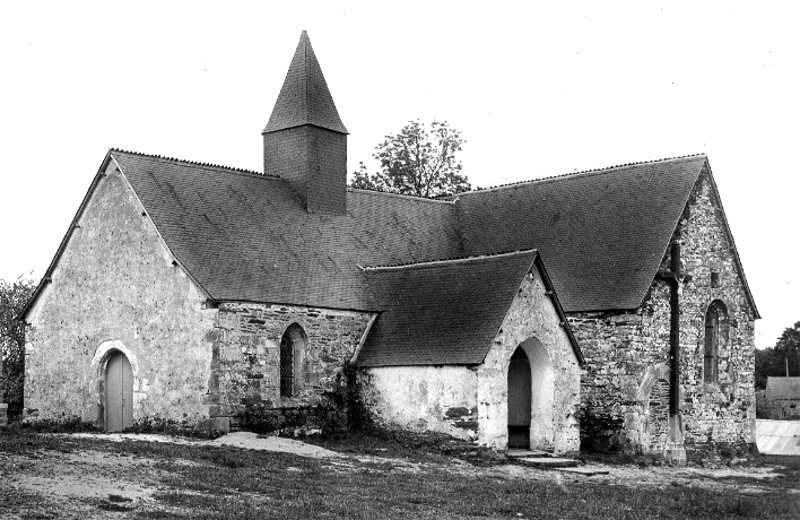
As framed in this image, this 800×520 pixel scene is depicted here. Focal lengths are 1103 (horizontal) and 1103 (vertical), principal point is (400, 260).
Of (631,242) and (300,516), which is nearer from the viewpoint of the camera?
(300,516)

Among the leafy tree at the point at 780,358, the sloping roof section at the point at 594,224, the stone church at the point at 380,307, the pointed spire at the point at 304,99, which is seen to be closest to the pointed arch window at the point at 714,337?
the stone church at the point at 380,307

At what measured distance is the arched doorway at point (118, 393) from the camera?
1107 inches

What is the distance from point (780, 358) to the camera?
104 m

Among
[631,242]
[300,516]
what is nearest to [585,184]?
[631,242]

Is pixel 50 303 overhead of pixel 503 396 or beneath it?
overhead

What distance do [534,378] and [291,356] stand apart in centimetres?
623

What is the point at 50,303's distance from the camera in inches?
1197

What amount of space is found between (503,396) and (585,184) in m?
10.2

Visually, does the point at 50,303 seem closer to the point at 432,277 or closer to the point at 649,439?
the point at 432,277

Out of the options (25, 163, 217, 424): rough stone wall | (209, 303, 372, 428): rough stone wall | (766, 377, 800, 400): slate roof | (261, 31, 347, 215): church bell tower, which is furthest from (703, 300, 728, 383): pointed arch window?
(766, 377, 800, 400): slate roof

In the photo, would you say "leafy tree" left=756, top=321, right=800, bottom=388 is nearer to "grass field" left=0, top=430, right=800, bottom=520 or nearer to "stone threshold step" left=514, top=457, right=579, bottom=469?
"stone threshold step" left=514, top=457, right=579, bottom=469

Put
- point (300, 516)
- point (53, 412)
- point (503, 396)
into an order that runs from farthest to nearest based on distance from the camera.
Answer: point (53, 412) → point (503, 396) → point (300, 516)

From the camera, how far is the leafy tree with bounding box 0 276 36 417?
1510 inches

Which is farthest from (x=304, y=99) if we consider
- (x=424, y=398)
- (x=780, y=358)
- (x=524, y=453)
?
(x=780, y=358)
